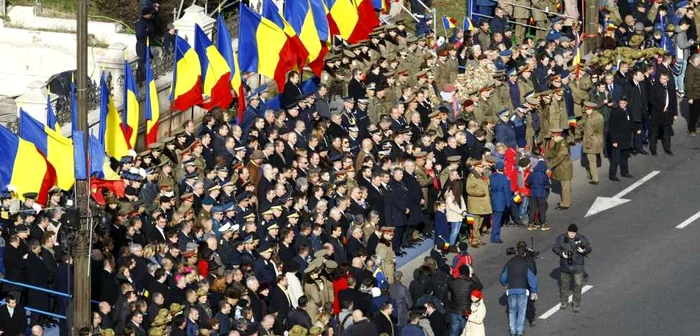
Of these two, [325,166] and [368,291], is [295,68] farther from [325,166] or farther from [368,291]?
[368,291]

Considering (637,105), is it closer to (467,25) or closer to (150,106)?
(467,25)

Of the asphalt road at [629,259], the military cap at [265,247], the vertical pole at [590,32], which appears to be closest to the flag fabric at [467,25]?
the vertical pole at [590,32]

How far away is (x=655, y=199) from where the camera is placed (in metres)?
37.0

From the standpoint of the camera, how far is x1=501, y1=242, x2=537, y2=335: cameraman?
1183 inches

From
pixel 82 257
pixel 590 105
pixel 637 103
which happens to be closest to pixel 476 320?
pixel 82 257

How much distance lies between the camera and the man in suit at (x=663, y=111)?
3900 cm

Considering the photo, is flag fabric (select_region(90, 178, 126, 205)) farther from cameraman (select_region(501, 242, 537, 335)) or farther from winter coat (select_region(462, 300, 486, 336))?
cameraman (select_region(501, 242, 537, 335))

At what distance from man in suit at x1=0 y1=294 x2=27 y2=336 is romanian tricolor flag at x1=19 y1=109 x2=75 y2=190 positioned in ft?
7.75

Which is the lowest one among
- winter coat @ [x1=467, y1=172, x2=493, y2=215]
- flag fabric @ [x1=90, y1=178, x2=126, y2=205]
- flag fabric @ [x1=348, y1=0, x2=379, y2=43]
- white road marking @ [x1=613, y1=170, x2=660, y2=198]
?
white road marking @ [x1=613, y1=170, x2=660, y2=198]

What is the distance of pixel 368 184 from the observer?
108 ft

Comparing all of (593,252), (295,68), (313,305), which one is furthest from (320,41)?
(313,305)

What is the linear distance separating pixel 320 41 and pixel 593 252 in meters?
6.19

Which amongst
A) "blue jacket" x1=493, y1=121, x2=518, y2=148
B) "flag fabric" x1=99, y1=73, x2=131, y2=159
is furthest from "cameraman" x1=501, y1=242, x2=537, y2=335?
"blue jacket" x1=493, y1=121, x2=518, y2=148

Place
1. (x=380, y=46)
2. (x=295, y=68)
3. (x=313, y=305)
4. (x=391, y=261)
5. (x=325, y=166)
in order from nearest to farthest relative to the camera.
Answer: (x=313, y=305), (x=391, y=261), (x=325, y=166), (x=295, y=68), (x=380, y=46)
